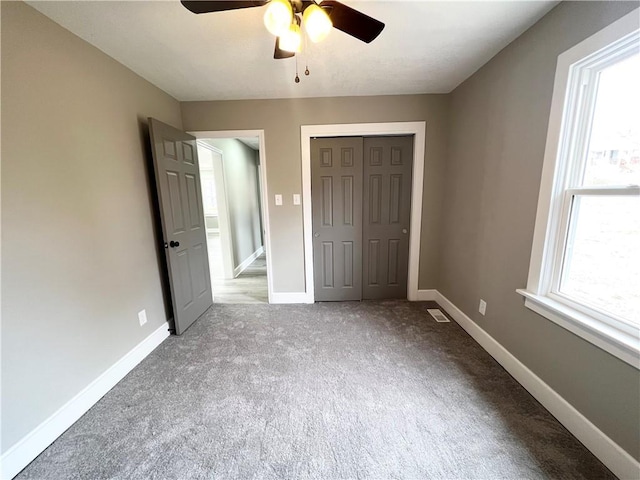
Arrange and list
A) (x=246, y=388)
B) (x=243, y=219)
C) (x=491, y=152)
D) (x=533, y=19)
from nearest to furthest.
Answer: (x=533, y=19)
(x=246, y=388)
(x=491, y=152)
(x=243, y=219)

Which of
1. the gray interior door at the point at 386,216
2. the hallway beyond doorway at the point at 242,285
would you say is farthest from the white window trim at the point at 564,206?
the hallway beyond doorway at the point at 242,285

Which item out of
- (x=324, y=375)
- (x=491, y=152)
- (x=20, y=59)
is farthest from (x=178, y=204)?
(x=491, y=152)

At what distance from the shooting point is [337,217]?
2.89m

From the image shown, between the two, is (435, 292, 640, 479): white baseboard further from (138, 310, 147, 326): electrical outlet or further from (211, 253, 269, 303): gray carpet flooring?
(138, 310, 147, 326): electrical outlet

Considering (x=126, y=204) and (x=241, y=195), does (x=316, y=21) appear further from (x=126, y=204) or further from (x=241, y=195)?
(x=241, y=195)

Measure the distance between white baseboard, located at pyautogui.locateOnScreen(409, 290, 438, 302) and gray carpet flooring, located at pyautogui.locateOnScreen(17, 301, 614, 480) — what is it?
783mm

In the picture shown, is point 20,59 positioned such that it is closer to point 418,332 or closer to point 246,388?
point 246,388

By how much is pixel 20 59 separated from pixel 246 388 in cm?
229

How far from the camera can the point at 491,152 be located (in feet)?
6.39

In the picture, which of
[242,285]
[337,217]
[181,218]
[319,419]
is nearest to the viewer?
[319,419]

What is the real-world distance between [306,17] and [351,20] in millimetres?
247

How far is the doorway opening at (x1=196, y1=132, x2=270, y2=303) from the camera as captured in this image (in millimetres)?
3443

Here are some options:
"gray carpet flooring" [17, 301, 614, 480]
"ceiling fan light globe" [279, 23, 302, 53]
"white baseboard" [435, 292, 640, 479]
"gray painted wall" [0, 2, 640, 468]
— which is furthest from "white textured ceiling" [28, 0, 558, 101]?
"gray carpet flooring" [17, 301, 614, 480]

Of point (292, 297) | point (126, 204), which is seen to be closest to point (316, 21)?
point (126, 204)
